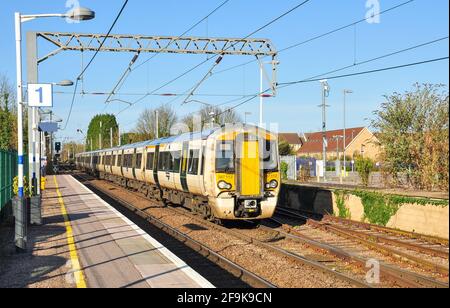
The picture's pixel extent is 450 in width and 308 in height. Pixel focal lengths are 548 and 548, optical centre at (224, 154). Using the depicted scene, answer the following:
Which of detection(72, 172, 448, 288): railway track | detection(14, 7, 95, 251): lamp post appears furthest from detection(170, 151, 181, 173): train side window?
detection(14, 7, 95, 251): lamp post

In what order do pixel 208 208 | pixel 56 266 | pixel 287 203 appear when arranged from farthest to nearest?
pixel 287 203
pixel 208 208
pixel 56 266

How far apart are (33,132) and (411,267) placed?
1314cm

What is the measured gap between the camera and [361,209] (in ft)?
59.3

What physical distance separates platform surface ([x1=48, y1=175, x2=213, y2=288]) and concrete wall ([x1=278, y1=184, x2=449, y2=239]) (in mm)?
5494

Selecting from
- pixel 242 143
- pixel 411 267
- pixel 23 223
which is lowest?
pixel 411 267

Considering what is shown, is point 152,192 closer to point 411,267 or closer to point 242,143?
point 242,143

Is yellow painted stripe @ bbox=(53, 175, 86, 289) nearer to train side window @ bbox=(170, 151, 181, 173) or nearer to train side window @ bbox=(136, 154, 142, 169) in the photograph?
train side window @ bbox=(170, 151, 181, 173)

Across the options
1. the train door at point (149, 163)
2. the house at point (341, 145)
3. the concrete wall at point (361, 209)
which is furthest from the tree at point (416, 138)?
the house at point (341, 145)

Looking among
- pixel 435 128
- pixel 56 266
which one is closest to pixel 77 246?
pixel 56 266

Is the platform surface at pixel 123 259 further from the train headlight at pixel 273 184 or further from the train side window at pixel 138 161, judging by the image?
the train side window at pixel 138 161

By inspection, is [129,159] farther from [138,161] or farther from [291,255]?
[291,255]

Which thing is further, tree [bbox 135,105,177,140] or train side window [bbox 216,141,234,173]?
tree [bbox 135,105,177,140]

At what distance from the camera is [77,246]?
40.6ft

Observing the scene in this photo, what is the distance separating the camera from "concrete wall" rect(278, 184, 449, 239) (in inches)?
572
